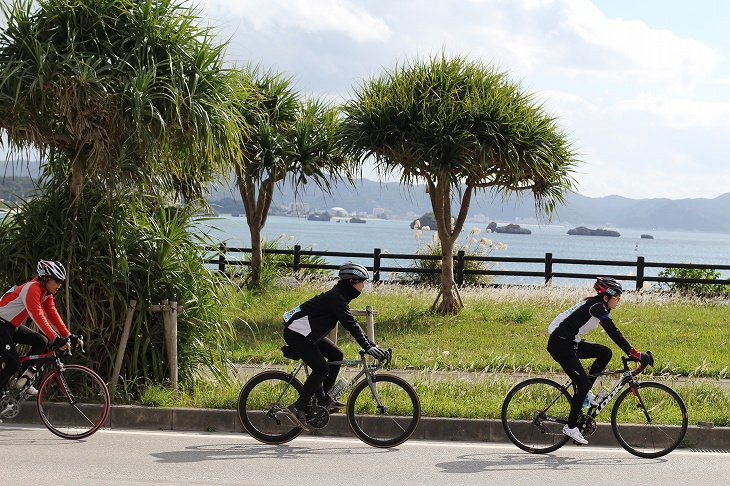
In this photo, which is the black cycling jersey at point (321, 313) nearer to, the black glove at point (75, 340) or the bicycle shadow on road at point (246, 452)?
the bicycle shadow on road at point (246, 452)

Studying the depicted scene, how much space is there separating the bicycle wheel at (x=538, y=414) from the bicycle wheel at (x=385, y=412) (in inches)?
34.9

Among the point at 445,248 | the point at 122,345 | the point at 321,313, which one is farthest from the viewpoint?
the point at 445,248

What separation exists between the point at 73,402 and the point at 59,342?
61 cm

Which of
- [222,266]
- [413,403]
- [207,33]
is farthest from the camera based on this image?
[222,266]

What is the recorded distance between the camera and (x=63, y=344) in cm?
776

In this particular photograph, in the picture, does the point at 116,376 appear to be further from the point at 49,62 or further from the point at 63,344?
the point at 49,62

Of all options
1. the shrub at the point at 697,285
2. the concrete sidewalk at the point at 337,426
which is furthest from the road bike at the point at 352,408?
the shrub at the point at 697,285

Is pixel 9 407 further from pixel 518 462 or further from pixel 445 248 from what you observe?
pixel 445 248

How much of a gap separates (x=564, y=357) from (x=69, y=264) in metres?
5.13

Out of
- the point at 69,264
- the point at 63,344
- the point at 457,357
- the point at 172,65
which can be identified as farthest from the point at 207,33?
the point at 457,357

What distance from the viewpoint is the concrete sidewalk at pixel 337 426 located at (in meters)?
8.20

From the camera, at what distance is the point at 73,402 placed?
26.1 ft

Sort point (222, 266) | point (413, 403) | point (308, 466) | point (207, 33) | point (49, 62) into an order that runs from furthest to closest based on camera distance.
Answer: point (222, 266), point (207, 33), point (49, 62), point (413, 403), point (308, 466)

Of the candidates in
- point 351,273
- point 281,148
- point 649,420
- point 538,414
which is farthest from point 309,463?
point 281,148
